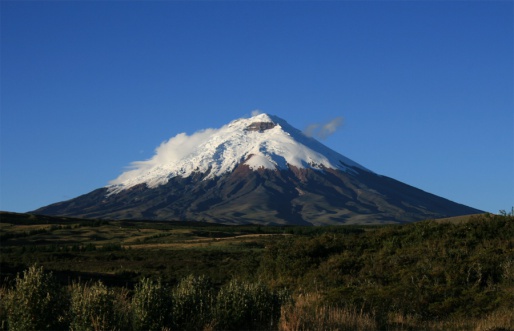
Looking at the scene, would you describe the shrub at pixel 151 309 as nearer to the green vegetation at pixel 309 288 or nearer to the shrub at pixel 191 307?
the green vegetation at pixel 309 288

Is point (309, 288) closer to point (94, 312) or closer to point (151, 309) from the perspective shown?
point (151, 309)

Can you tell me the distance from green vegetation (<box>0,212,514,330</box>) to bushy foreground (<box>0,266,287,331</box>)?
0.07 feet

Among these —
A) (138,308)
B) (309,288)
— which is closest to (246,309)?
(138,308)

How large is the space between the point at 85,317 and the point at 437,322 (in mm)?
8732

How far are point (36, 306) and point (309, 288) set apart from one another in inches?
510

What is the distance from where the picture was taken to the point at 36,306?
12.9 meters

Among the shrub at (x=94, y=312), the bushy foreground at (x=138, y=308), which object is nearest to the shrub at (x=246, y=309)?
the bushy foreground at (x=138, y=308)

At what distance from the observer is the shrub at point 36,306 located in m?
12.8

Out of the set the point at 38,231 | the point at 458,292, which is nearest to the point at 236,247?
the point at 38,231

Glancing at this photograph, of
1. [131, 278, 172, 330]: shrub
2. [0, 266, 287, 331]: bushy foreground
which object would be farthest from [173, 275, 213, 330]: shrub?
[131, 278, 172, 330]: shrub

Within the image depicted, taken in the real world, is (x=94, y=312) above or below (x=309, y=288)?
above

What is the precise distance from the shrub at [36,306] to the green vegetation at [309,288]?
19 millimetres

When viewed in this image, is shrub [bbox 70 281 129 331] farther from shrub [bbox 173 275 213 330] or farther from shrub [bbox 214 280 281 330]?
shrub [bbox 214 280 281 330]

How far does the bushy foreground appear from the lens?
12.9 m
